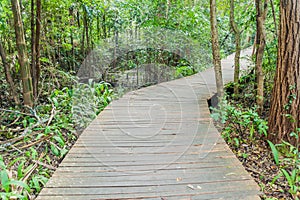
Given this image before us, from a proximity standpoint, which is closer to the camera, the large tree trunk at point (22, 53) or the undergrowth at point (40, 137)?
the undergrowth at point (40, 137)

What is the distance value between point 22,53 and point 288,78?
3510 millimetres

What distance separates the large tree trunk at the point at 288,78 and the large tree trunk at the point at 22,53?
11.0 feet

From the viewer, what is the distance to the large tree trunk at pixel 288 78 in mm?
2789

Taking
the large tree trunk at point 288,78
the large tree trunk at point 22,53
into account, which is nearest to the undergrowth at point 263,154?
the large tree trunk at point 288,78

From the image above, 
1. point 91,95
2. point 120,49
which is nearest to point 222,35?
point 120,49

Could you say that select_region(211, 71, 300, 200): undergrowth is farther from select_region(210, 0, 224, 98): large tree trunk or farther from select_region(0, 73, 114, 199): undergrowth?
select_region(0, 73, 114, 199): undergrowth

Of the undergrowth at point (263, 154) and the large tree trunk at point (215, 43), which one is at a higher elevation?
the large tree trunk at point (215, 43)

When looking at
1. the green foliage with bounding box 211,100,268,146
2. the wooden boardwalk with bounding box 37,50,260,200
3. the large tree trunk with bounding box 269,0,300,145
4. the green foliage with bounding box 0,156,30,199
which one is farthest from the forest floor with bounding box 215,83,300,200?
the green foliage with bounding box 0,156,30,199

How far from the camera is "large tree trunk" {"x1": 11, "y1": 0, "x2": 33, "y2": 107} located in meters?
3.63

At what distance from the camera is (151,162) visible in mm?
2457

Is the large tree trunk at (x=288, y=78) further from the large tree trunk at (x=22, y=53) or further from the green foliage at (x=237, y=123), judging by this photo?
the large tree trunk at (x=22, y=53)

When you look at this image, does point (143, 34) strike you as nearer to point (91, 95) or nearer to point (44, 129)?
point (91, 95)

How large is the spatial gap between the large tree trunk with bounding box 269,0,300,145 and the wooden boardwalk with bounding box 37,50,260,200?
2.48 ft

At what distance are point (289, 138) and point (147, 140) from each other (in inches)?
63.5
